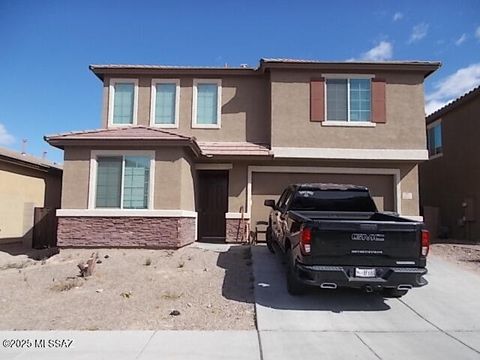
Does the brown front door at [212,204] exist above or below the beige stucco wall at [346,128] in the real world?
below

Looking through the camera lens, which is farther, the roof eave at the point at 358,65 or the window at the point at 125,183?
the roof eave at the point at 358,65

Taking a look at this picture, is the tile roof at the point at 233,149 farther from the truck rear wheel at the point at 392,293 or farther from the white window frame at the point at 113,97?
the truck rear wheel at the point at 392,293

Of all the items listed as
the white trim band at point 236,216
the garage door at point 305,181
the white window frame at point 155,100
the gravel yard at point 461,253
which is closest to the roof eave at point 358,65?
the white window frame at point 155,100

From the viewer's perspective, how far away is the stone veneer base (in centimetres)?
1236

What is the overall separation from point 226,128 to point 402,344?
10.6 meters

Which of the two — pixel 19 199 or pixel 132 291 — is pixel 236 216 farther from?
pixel 19 199

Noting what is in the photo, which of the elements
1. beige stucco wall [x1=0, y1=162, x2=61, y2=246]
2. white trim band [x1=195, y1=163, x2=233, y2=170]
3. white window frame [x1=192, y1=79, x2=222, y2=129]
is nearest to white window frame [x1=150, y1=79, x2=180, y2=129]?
white window frame [x1=192, y1=79, x2=222, y2=129]

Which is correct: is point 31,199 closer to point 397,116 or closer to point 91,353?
point 91,353

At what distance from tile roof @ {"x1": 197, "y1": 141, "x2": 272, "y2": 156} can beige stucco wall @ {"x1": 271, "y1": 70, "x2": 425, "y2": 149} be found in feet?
1.91

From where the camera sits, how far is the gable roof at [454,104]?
53.4ft

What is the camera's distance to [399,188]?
15.1 metres

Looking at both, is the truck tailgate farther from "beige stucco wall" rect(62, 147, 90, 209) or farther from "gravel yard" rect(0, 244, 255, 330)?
"beige stucco wall" rect(62, 147, 90, 209)

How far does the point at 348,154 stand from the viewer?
1461 cm

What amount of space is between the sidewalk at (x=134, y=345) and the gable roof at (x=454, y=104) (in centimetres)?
1396
